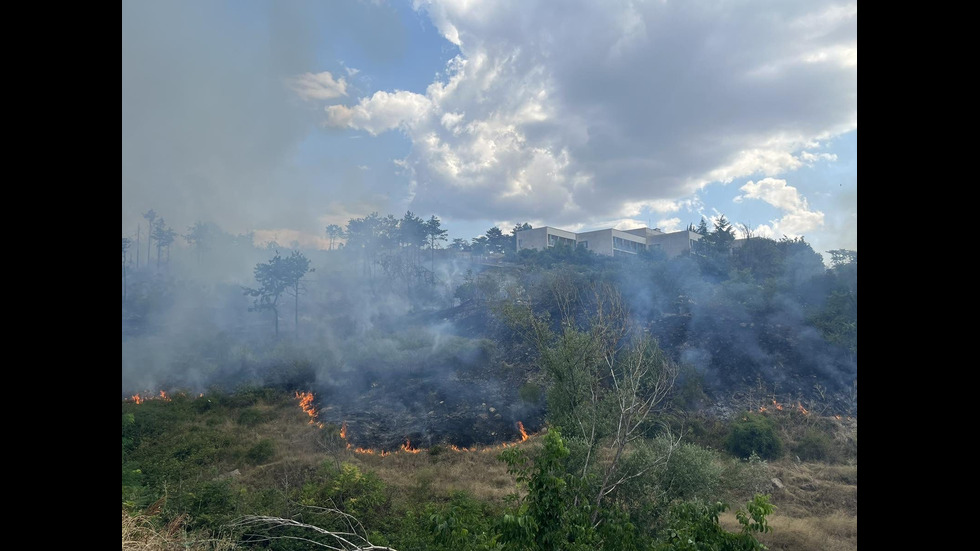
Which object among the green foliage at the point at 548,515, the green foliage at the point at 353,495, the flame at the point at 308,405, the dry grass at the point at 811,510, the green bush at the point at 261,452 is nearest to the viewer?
the green foliage at the point at 548,515

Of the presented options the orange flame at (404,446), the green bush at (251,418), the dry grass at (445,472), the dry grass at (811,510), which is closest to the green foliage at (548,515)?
the dry grass at (811,510)

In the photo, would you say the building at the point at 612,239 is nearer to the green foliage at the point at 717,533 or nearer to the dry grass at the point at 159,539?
the dry grass at the point at 159,539

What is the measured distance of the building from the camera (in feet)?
119

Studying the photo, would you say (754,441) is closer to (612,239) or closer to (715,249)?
(715,249)

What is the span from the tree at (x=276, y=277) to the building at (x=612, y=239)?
17587mm

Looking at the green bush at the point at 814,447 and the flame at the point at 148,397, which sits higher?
the flame at the point at 148,397

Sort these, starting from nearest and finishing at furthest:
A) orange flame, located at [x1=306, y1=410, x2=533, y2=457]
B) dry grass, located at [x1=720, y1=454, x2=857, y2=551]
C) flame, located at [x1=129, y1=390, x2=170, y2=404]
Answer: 1. dry grass, located at [x1=720, y1=454, x2=857, y2=551]
2. orange flame, located at [x1=306, y1=410, x2=533, y2=457]
3. flame, located at [x1=129, y1=390, x2=170, y2=404]

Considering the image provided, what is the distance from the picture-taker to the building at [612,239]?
3631 centimetres

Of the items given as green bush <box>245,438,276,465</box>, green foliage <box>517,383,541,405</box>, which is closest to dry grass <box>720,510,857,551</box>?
green foliage <box>517,383,541,405</box>

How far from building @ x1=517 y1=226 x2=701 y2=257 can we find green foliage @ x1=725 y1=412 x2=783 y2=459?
2159 centimetres

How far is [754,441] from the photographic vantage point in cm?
1522

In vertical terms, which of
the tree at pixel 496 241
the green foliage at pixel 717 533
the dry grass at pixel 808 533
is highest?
the tree at pixel 496 241

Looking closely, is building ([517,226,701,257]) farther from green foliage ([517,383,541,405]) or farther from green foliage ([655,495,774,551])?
green foliage ([655,495,774,551])
